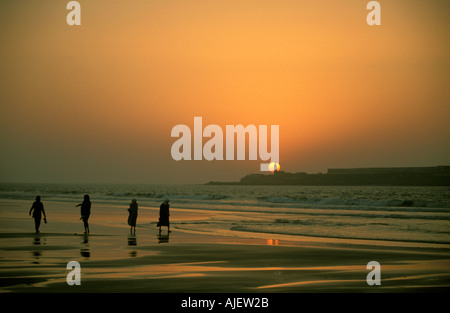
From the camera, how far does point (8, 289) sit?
11.6 meters

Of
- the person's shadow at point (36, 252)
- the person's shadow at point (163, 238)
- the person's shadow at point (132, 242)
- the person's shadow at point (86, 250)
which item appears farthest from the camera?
the person's shadow at point (163, 238)

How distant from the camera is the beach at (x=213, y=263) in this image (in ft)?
40.6

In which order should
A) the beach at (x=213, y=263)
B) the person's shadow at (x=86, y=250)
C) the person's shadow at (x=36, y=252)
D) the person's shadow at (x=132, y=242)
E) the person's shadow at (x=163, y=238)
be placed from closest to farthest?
the beach at (x=213, y=263) → the person's shadow at (x=36, y=252) → the person's shadow at (x=86, y=250) → the person's shadow at (x=132, y=242) → the person's shadow at (x=163, y=238)

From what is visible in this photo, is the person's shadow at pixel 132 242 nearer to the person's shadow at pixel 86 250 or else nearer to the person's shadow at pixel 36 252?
the person's shadow at pixel 86 250

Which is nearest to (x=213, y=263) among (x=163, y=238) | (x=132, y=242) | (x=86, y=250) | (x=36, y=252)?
(x=86, y=250)

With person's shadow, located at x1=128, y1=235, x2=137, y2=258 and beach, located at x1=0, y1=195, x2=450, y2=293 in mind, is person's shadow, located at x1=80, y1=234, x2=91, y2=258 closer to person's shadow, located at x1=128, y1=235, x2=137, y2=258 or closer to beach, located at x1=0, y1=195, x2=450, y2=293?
beach, located at x1=0, y1=195, x2=450, y2=293

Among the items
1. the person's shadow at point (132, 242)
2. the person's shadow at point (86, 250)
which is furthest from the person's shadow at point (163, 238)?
the person's shadow at point (86, 250)

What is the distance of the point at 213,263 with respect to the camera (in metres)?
16.3

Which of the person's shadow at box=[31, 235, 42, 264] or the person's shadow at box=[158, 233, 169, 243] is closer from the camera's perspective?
the person's shadow at box=[31, 235, 42, 264]

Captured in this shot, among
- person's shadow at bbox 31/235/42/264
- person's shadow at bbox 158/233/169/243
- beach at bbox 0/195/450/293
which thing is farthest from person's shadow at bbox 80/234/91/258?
person's shadow at bbox 158/233/169/243

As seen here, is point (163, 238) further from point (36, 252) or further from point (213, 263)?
point (213, 263)

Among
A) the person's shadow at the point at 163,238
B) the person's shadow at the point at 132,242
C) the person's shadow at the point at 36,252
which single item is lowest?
the person's shadow at the point at 163,238

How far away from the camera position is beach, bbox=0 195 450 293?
1238 cm
